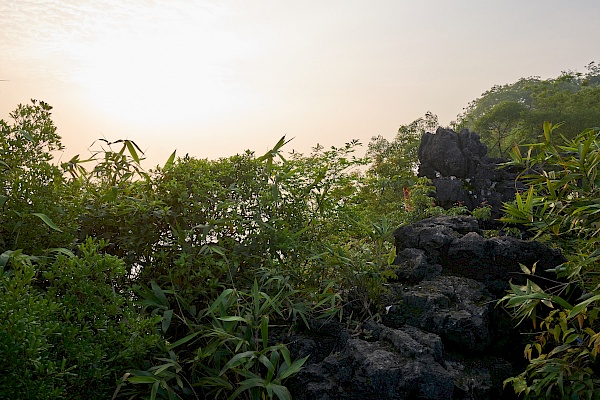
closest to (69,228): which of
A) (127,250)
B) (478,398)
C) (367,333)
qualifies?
(127,250)

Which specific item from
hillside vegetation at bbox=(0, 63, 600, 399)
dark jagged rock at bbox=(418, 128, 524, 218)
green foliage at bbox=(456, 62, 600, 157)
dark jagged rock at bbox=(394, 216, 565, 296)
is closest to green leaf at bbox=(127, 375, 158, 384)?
hillside vegetation at bbox=(0, 63, 600, 399)

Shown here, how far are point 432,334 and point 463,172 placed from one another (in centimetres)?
1391

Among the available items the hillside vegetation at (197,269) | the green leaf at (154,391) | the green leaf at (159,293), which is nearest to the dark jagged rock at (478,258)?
the hillside vegetation at (197,269)

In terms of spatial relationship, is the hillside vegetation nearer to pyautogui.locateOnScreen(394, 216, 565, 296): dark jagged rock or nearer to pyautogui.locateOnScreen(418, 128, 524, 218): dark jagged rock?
pyautogui.locateOnScreen(394, 216, 565, 296): dark jagged rock

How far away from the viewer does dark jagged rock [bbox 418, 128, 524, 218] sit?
49.4 feet

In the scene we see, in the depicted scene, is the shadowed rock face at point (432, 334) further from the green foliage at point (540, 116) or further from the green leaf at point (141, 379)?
the green foliage at point (540, 116)

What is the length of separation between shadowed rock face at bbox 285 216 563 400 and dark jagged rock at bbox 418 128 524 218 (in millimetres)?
10978

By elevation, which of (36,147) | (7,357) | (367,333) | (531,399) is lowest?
(531,399)

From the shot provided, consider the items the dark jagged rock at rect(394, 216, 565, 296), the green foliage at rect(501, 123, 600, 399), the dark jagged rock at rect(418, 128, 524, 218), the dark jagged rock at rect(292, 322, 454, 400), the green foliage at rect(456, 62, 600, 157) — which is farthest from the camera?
the green foliage at rect(456, 62, 600, 157)

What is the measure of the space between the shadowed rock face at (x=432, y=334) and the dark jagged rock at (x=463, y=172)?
432 inches

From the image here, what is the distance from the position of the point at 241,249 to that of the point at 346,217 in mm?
881

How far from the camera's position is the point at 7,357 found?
6.86ft

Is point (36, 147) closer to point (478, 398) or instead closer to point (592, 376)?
point (478, 398)

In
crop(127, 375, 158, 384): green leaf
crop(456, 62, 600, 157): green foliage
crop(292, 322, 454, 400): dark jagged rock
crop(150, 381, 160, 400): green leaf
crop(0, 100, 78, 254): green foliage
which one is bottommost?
crop(292, 322, 454, 400): dark jagged rock
